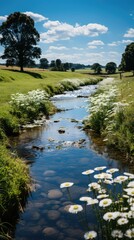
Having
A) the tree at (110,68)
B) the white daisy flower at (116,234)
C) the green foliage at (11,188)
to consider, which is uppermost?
the tree at (110,68)

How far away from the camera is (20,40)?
3103 inches

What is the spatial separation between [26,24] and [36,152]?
68528 millimetres

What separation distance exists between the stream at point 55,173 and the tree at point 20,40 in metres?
60.6

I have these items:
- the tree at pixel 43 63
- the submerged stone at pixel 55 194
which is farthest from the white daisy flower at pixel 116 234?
the tree at pixel 43 63

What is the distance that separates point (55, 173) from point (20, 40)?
7195 centimetres

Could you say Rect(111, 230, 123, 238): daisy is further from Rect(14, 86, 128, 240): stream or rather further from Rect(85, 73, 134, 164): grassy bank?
Rect(85, 73, 134, 164): grassy bank

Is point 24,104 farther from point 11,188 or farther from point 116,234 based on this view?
point 116,234

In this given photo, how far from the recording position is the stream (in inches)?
287

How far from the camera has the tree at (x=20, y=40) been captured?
255ft

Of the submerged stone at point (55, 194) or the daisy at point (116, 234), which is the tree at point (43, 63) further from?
the daisy at point (116, 234)

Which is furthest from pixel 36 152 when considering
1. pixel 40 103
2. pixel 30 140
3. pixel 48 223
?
pixel 40 103

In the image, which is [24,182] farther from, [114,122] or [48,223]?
[114,122]

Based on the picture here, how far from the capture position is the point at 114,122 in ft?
48.9

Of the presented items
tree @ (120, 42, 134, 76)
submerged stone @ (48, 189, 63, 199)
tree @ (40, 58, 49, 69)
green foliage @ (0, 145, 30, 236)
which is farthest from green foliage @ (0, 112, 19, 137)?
tree @ (40, 58, 49, 69)
